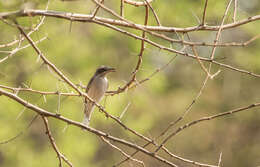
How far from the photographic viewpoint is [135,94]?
10641 millimetres

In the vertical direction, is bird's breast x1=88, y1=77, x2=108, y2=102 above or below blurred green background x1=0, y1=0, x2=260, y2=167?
above

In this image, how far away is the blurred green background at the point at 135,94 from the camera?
40.8ft

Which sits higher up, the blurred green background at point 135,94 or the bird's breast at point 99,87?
the bird's breast at point 99,87

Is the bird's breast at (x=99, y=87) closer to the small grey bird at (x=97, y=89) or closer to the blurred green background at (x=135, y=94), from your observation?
the small grey bird at (x=97, y=89)

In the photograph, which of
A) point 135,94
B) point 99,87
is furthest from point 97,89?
point 135,94

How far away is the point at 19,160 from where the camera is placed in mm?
13023

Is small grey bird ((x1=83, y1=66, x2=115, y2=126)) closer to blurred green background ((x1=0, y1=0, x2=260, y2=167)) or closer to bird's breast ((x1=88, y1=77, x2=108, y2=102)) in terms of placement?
bird's breast ((x1=88, y1=77, x2=108, y2=102))

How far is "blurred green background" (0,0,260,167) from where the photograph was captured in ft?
40.8

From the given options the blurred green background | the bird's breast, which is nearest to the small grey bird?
the bird's breast

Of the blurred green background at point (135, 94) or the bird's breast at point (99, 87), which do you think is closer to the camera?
the bird's breast at point (99, 87)

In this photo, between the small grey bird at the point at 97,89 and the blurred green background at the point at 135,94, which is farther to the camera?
the blurred green background at the point at 135,94

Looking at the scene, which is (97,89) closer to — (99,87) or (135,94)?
(99,87)

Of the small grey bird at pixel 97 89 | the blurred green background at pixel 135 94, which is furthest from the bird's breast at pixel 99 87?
the blurred green background at pixel 135 94

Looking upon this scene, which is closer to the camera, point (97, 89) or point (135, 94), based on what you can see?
point (97, 89)
